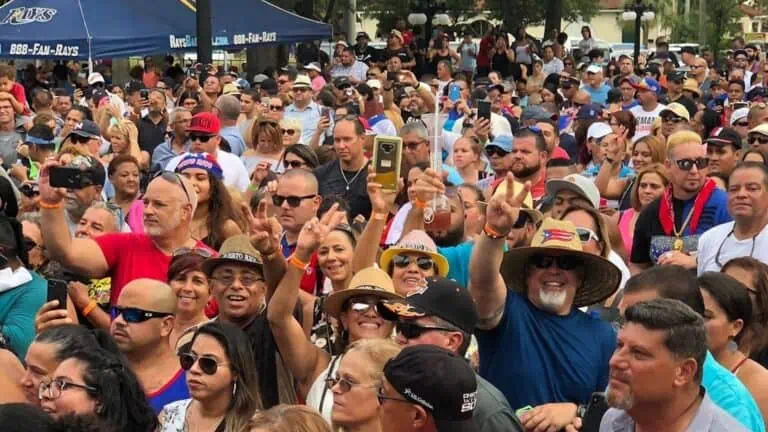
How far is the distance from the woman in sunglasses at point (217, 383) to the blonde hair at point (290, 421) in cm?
91

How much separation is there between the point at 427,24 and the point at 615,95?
1493 centimetres

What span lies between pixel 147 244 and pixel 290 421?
303 centimetres

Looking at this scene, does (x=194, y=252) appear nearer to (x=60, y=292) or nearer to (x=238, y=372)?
(x=60, y=292)

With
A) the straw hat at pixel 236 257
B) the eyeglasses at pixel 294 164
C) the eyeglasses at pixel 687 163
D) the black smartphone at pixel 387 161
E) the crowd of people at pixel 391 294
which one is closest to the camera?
the crowd of people at pixel 391 294

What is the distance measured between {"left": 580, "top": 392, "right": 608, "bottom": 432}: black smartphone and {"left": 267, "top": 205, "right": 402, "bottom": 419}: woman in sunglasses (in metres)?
1.15

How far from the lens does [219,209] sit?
8.08 metres

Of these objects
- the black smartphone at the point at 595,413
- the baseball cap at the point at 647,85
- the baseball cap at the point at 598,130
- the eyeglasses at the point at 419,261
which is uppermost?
the baseball cap at the point at 647,85

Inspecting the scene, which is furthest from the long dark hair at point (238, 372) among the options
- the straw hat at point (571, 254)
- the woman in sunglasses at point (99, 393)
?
the straw hat at point (571, 254)

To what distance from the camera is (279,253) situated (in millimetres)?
5941

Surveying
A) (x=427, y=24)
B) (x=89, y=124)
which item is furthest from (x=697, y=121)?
(x=427, y=24)

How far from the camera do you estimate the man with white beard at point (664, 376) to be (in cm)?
434

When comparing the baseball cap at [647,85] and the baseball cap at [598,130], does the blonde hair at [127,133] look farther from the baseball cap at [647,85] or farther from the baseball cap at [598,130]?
the baseball cap at [647,85]

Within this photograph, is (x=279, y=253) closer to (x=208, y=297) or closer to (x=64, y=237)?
(x=208, y=297)

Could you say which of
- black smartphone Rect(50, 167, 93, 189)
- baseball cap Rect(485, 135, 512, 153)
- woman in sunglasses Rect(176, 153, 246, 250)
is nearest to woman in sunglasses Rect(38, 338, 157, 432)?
black smartphone Rect(50, 167, 93, 189)
